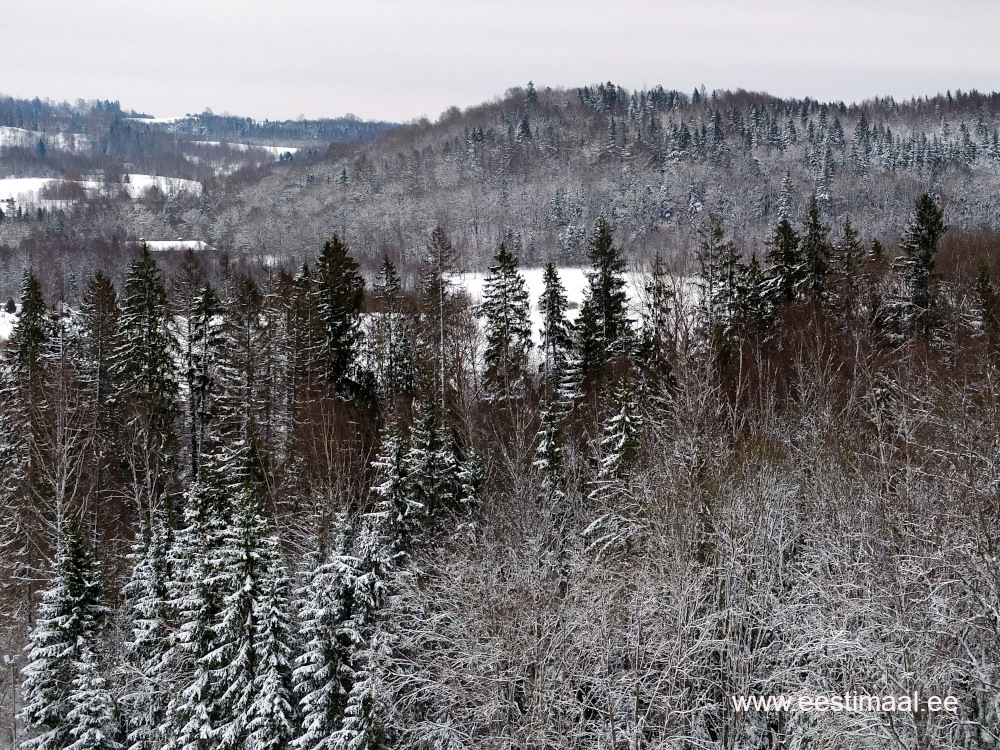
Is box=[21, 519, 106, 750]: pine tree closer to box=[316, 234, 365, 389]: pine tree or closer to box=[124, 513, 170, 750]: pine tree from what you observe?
box=[124, 513, 170, 750]: pine tree

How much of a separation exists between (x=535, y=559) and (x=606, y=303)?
25.3 meters

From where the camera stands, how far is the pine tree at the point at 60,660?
16.0 metres

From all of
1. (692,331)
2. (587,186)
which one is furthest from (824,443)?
(587,186)

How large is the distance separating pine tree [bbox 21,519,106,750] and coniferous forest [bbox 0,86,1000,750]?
76 mm

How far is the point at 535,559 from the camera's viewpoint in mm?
13734

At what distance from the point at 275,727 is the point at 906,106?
687ft

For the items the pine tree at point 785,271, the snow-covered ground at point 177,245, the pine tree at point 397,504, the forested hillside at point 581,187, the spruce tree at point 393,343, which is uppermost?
the forested hillside at point 581,187

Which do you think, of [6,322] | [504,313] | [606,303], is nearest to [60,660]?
[504,313]

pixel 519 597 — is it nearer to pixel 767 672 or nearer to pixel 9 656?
pixel 767 672

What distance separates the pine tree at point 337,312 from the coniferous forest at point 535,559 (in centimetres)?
155

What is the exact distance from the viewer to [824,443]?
53.0ft

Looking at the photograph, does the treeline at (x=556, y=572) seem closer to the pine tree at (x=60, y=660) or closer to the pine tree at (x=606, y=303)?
the pine tree at (x=60, y=660)

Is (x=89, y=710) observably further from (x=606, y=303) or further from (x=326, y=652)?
(x=606, y=303)

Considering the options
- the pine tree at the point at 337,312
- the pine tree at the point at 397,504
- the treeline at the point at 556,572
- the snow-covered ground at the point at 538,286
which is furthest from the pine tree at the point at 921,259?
A: the pine tree at the point at 397,504
